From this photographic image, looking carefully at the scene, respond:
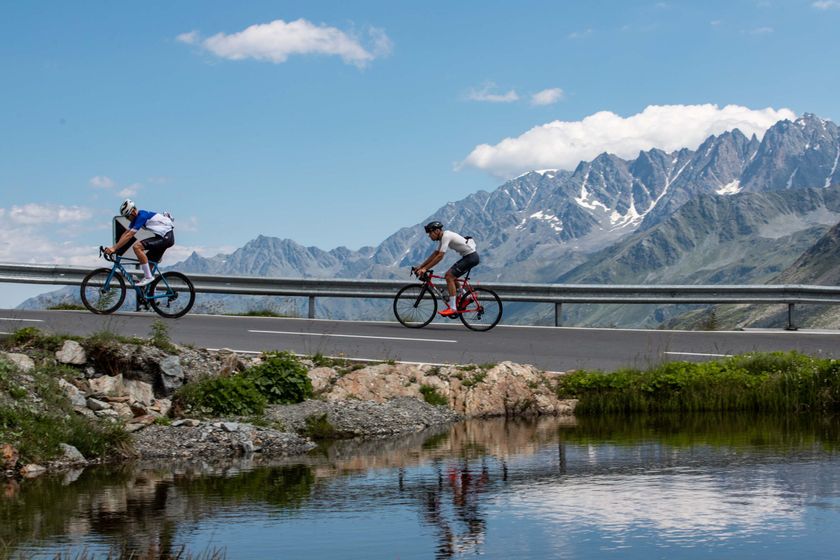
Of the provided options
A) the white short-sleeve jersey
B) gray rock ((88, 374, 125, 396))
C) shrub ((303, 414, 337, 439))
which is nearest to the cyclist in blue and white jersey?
the white short-sleeve jersey

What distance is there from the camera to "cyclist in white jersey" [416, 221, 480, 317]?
64.4ft

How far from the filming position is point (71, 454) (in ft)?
38.0

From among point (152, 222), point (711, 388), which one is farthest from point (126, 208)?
point (711, 388)

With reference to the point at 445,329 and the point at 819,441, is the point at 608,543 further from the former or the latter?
the point at 445,329

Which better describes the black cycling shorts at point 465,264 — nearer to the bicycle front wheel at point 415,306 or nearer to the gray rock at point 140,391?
the bicycle front wheel at point 415,306

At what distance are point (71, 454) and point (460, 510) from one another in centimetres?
516

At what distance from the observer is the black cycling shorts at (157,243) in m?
20.1

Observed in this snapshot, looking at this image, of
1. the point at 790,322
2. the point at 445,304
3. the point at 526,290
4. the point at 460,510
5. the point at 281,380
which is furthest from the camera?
the point at 526,290

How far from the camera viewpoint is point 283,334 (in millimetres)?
20203

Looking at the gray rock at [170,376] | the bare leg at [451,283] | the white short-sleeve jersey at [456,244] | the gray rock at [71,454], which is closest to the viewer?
the gray rock at [71,454]

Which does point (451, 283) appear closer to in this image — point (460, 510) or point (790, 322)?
point (790, 322)

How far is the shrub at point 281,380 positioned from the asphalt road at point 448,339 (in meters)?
1.91

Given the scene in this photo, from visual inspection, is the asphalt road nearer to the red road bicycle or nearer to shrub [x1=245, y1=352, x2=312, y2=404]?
the red road bicycle

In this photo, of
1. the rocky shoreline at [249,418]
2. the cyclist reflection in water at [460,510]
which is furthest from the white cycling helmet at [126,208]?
the cyclist reflection in water at [460,510]
